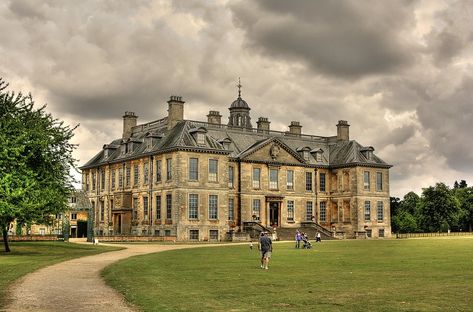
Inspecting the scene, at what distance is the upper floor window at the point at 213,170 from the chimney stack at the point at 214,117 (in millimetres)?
9671

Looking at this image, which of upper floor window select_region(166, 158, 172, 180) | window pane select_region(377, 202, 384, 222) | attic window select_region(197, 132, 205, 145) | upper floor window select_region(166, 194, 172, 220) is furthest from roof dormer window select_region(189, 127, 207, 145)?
window pane select_region(377, 202, 384, 222)

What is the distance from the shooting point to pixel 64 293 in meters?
17.9

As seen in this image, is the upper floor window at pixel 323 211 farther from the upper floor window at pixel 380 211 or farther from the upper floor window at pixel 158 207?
the upper floor window at pixel 158 207

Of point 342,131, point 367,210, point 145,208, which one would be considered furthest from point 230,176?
point 342,131

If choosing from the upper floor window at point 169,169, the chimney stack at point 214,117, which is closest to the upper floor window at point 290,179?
the chimney stack at point 214,117

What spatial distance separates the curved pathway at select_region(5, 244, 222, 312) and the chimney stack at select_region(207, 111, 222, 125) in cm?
4996

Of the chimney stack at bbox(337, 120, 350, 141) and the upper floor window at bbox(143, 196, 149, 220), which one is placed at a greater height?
the chimney stack at bbox(337, 120, 350, 141)

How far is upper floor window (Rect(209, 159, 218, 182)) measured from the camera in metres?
65.6

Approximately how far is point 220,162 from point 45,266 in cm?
3968

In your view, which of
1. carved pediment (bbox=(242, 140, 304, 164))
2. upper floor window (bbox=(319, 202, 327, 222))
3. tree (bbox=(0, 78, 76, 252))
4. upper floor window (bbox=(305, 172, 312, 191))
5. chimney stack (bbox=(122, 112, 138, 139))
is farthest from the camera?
chimney stack (bbox=(122, 112, 138, 139))

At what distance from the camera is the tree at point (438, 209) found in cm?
10100

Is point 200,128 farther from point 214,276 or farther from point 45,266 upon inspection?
point 214,276

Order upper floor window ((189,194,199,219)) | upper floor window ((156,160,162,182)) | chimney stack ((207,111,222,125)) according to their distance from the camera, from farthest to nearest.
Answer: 1. chimney stack ((207,111,222,125))
2. upper floor window ((156,160,162,182))
3. upper floor window ((189,194,199,219))

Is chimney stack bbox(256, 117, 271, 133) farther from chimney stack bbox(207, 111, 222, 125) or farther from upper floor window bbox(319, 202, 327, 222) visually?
upper floor window bbox(319, 202, 327, 222)
